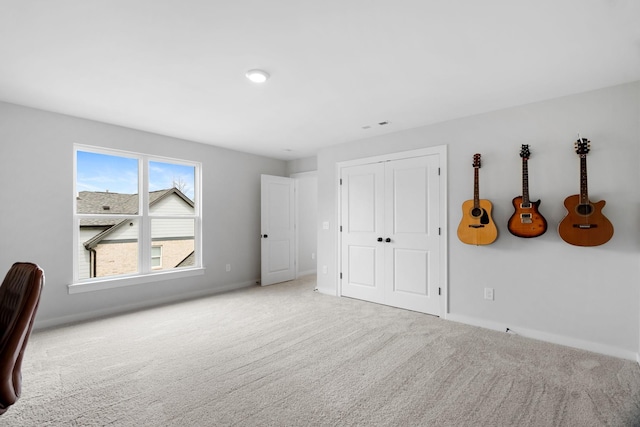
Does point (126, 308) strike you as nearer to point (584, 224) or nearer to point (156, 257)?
point (156, 257)

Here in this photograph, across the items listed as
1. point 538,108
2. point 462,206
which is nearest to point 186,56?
point 462,206

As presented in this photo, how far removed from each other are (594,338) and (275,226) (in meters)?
4.44

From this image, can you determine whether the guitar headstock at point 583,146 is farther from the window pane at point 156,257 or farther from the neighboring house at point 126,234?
the window pane at point 156,257

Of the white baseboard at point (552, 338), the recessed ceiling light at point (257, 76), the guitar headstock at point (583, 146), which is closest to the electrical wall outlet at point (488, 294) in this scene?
the white baseboard at point (552, 338)

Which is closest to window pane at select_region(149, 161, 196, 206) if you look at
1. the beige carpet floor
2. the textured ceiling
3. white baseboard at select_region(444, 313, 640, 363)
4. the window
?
the window

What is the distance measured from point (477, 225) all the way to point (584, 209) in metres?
0.90

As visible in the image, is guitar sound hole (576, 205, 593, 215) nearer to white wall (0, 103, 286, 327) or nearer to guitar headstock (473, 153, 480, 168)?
guitar headstock (473, 153, 480, 168)

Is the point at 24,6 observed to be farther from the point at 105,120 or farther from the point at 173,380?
the point at 173,380

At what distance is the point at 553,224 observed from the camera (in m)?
2.99

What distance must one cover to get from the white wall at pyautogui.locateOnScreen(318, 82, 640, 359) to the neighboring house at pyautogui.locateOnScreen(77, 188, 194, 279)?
3727 mm

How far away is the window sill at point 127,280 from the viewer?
3.59m

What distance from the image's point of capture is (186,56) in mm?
2258

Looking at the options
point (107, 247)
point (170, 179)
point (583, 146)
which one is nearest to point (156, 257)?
point (107, 247)

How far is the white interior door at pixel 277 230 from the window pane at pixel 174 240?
47.2 inches
